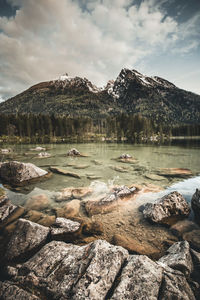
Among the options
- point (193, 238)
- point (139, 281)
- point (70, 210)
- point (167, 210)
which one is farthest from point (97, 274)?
point (167, 210)

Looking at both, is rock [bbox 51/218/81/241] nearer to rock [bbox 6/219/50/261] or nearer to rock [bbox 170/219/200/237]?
rock [bbox 6/219/50/261]

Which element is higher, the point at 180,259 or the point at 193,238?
the point at 180,259

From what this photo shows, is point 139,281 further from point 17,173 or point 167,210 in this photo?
point 17,173

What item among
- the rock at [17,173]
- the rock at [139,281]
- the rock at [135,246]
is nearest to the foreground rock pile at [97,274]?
the rock at [139,281]

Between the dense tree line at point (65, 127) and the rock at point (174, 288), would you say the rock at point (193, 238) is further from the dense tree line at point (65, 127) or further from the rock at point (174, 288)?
the dense tree line at point (65, 127)

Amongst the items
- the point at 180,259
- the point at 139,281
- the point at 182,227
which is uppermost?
the point at 139,281

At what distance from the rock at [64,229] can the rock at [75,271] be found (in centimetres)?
115

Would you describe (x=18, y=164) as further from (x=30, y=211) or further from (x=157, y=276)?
(x=157, y=276)

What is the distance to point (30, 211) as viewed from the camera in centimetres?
959

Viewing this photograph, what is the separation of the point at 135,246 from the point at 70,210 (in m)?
4.92

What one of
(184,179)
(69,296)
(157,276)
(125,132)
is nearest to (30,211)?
(69,296)

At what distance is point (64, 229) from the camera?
7258mm

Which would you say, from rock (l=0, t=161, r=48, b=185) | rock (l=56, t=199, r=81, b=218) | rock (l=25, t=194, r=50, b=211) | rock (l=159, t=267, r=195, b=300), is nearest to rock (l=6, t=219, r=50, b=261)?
rock (l=56, t=199, r=81, b=218)

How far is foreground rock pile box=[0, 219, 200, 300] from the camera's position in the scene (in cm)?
397
